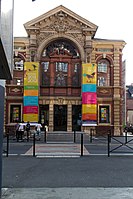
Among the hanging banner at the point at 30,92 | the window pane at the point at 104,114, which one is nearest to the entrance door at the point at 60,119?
the hanging banner at the point at 30,92

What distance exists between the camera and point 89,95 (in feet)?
111

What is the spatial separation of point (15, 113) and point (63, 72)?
7.14m

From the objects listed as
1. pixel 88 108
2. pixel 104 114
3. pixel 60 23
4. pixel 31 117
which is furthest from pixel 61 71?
pixel 104 114

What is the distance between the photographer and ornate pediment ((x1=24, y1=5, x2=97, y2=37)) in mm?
34938

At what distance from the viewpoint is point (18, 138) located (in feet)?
83.5

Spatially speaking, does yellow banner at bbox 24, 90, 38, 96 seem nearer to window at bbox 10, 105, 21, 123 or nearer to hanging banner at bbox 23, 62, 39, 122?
hanging banner at bbox 23, 62, 39, 122

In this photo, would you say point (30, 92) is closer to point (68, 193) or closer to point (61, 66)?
point (61, 66)

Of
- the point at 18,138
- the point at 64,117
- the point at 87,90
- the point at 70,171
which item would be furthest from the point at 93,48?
the point at 70,171

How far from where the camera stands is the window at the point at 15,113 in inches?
1371

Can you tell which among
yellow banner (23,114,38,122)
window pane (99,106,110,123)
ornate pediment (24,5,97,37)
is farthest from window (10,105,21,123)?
window pane (99,106,110,123)

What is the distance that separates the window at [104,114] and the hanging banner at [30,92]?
737 cm

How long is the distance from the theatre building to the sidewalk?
1044 inches

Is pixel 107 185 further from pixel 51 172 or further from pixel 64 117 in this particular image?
pixel 64 117

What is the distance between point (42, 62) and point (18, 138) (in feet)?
40.5
